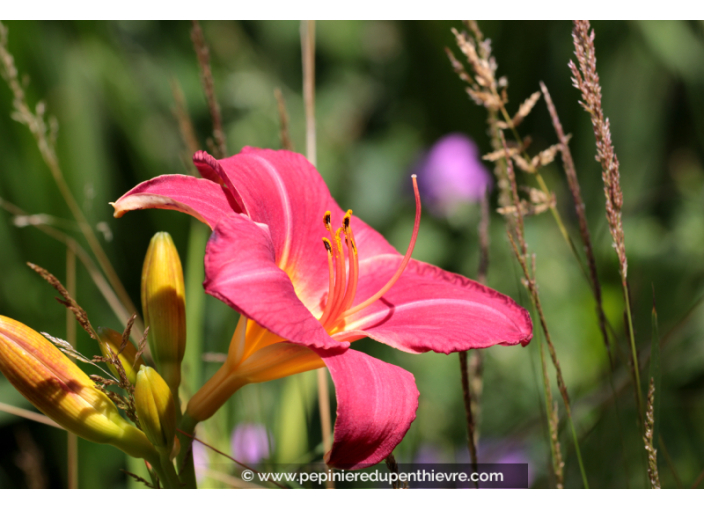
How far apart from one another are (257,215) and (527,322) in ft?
1.05

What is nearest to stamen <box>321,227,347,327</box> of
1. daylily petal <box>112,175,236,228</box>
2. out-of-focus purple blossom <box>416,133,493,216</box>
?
daylily petal <box>112,175,236,228</box>

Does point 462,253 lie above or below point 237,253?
above

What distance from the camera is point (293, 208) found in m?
0.65

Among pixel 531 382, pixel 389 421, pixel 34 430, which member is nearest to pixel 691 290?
pixel 531 382

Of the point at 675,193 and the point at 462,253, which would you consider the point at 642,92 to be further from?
the point at 462,253

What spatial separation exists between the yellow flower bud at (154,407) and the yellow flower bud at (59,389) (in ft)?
0.09

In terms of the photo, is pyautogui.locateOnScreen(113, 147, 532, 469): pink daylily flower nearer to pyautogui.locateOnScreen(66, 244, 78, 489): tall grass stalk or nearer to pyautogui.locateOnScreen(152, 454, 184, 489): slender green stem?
pyautogui.locateOnScreen(152, 454, 184, 489): slender green stem

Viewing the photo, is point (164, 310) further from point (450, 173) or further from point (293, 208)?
point (450, 173)

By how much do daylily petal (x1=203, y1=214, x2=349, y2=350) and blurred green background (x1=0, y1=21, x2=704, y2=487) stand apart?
1.78ft

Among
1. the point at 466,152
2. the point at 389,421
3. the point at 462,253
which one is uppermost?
the point at 466,152

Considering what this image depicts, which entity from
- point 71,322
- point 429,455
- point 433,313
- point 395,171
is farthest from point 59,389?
point 395,171

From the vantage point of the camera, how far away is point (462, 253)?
1.40m

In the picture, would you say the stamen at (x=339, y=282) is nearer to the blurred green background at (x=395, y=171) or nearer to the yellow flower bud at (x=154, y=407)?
the yellow flower bud at (x=154, y=407)

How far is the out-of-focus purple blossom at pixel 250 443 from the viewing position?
91 cm
